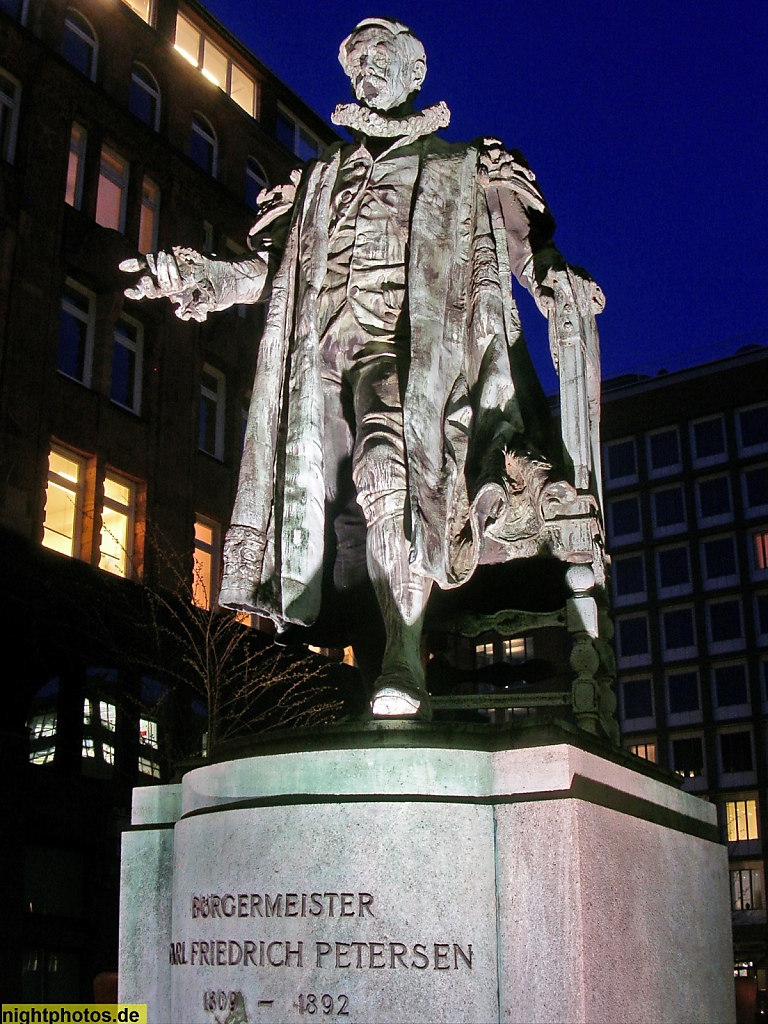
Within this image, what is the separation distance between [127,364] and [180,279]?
22.9 meters

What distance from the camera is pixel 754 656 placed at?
6588 cm

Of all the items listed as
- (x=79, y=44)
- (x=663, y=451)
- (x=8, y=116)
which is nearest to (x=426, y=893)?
(x=8, y=116)

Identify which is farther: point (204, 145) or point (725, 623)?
point (725, 623)

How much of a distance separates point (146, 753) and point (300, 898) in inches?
888

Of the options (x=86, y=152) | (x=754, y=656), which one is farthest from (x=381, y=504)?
(x=754, y=656)

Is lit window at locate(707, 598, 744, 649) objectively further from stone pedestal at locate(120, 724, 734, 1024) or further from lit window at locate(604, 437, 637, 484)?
stone pedestal at locate(120, 724, 734, 1024)

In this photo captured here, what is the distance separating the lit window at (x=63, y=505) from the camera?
26.2 m

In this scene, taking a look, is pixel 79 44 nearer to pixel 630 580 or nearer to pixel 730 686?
pixel 730 686

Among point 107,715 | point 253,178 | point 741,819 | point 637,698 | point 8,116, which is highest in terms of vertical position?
point 253,178

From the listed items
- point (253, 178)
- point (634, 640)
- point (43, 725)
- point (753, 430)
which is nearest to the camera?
point (43, 725)

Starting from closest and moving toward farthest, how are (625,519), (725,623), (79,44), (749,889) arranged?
1. (79,44)
2. (749,889)
3. (725,623)
4. (625,519)

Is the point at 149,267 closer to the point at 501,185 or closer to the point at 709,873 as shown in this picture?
the point at 501,185

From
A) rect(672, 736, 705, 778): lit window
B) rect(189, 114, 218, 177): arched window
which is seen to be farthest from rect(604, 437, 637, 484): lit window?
rect(189, 114, 218, 177): arched window

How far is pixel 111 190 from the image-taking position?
30.4 metres
